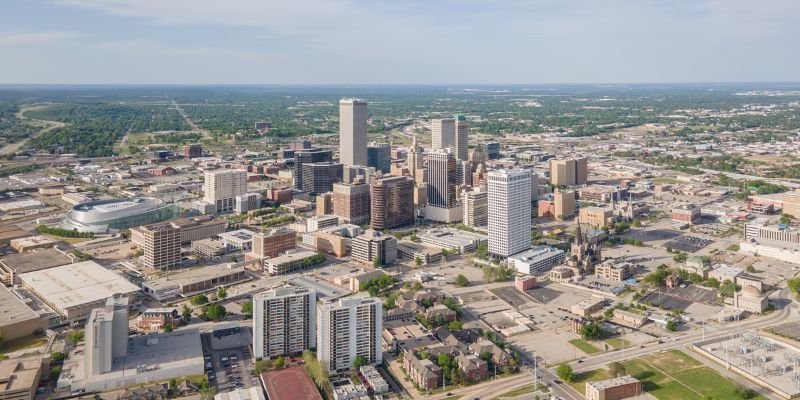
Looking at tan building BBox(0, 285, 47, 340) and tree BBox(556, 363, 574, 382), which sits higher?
tan building BBox(0, 285, 47, 340)

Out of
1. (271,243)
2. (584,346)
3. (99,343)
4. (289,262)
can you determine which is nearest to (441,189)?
(271,243)

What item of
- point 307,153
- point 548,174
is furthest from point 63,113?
point 548,174

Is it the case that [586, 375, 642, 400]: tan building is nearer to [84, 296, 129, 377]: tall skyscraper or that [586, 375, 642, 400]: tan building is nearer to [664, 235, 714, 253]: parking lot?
[84, 296, 129, 377]: tall skyscraper

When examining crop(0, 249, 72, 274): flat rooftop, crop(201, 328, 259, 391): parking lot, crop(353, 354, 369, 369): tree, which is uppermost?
crop(0, 249, 72, 274): flat rooftop

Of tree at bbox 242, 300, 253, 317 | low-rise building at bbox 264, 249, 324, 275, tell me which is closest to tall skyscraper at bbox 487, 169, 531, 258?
low-rise building at bbox 264, 249, 324, 275

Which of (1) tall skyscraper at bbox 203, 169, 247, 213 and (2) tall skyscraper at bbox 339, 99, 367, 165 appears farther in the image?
(2) tall skyscraper at bbox 339, 99, 367, 165

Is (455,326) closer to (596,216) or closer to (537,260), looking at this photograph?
(537,260)

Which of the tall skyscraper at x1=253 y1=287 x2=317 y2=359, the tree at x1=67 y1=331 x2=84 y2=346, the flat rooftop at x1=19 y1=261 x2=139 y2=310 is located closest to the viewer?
the tall skyscraper at x1=253 y1=287 x2=317 y2=359
